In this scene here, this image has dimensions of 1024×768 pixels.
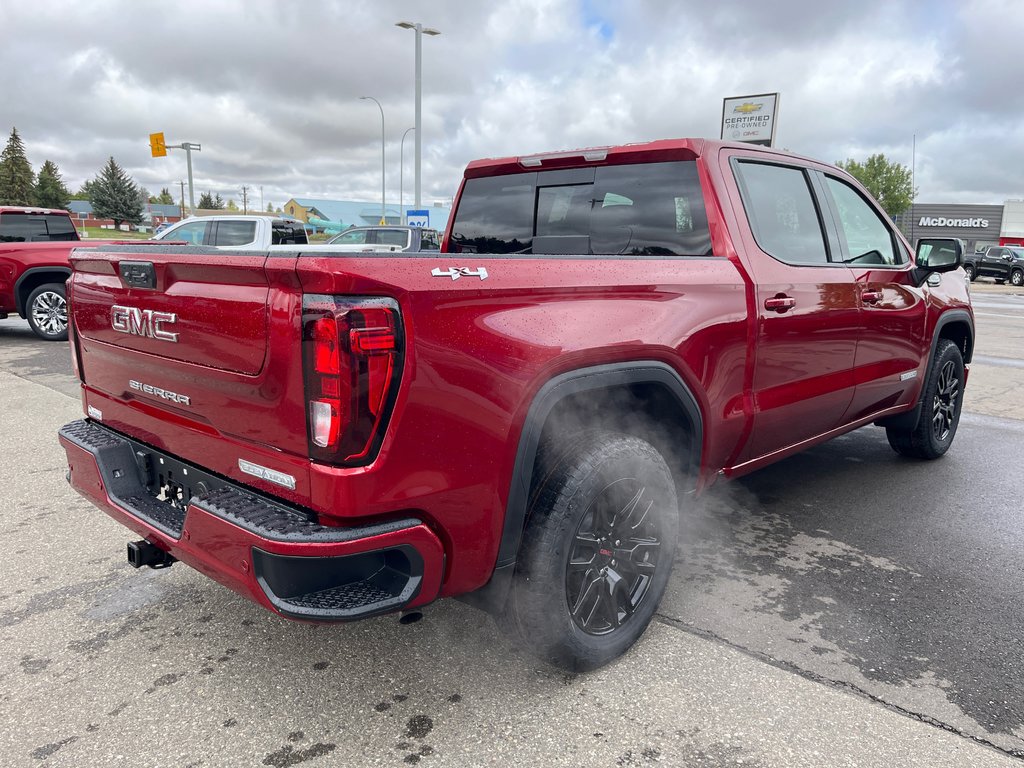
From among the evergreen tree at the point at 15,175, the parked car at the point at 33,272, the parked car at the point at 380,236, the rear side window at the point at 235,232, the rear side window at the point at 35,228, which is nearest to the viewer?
the parked car at the point at 33,272

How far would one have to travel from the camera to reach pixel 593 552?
2.51 m

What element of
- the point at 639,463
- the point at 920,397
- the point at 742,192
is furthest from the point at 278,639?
the point at 920,397

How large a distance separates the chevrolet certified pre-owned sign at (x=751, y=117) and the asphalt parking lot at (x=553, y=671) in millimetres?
26401

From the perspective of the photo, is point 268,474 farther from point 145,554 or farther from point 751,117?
point 751,117

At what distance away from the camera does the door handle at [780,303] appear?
312 cm

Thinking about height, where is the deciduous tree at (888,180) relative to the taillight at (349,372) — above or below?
above

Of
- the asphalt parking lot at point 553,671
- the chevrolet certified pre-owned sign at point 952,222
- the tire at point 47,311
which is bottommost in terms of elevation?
the asphalt parking lot at point 553,671

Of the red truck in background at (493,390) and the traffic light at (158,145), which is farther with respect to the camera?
the traffic light at (158,145)

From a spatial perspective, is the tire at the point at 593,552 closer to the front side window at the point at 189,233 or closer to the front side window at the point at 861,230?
the front side window at the point at 861,230

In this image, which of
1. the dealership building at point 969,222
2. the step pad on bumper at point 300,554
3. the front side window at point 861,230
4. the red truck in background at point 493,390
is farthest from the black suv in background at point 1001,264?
the step pad on bumper at point 300,554

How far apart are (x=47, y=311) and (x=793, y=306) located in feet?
34.1

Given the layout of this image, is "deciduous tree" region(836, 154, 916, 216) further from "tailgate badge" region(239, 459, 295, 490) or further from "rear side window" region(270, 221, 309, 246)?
"tailgate badge" region(239, 459, 295, 490)

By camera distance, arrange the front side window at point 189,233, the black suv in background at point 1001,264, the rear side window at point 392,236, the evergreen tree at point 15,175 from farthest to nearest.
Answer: the evergreen tree at point 15,175 → the black suv in background at point 1001,264 → the rear side window at point 392,236 → the front side window at point 189,233

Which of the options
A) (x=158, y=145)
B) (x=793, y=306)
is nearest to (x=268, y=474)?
(x=793, y=306)
